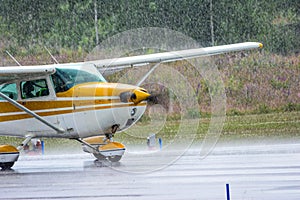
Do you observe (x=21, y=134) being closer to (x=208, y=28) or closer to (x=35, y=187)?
(x=35, y=187)

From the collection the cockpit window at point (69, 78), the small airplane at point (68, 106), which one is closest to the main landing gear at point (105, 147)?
the small airplane at point (68, 106)

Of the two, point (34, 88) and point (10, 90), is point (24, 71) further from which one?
point (10, 90)

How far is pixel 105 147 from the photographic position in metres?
15.8

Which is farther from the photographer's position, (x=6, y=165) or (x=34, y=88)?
(x=34, y=88)

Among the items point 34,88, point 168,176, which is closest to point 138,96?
point 168,176

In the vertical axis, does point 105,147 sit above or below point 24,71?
below

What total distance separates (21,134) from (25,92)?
0.90m

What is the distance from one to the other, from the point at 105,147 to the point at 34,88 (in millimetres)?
1974

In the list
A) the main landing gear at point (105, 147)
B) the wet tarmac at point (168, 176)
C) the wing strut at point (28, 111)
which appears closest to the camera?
the wet tarmac at point (168, 176)

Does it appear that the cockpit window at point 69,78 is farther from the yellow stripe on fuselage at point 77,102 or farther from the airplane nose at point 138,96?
the airplane nose at point 138,96

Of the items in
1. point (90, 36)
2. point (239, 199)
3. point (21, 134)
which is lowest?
point (239, 199)

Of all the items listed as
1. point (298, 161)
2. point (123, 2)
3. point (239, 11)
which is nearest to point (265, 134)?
point (298, 161)

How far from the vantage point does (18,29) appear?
3750cm

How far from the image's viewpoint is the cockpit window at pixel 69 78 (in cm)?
1598
